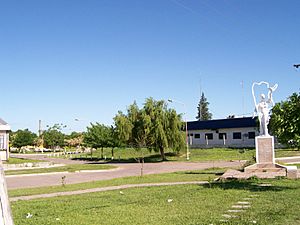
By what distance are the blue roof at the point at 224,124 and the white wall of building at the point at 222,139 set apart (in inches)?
27.8

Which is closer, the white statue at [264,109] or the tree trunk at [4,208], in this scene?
the tree trunk at [4,208]

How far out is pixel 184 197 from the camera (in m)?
13.0

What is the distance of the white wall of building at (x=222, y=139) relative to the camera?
6224 centimetres

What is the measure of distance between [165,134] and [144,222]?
37.2 meters

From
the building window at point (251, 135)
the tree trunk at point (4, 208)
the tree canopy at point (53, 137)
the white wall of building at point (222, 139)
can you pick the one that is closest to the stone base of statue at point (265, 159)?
the tree trunk at point (4, 208)

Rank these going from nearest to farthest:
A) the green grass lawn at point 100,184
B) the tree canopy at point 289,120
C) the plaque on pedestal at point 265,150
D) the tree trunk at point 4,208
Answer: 1. the tree trunk at point 4,208
2. the tree canopy at point 289,120
3. the green grass lawn at point 100,184
4. the plaque on pedestal at point 265,150

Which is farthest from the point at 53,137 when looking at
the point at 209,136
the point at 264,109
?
the point at 264,109

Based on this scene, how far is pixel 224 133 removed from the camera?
6606cm

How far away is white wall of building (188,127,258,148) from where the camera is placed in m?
62.2

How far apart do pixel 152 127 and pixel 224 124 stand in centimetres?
2302

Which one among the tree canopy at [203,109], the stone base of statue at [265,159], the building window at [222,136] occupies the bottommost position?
the stone base of statue at [265,159]

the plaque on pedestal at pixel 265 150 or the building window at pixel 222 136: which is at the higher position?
the building window at pixel 222 136

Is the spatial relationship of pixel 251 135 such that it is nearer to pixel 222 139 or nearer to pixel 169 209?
pixel 222 139

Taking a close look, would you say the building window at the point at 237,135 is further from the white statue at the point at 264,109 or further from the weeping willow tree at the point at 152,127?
the white statue at the point at 264,109
